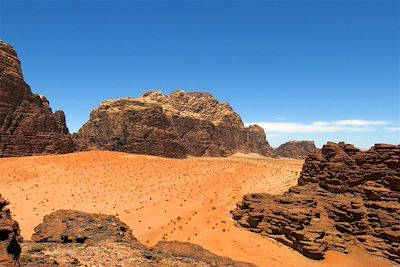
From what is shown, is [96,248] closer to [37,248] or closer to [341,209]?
[37,248]

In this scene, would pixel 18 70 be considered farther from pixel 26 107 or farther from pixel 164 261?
pixel 164 261

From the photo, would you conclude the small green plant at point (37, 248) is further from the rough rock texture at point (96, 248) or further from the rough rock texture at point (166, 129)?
the rough rock texture at point (166, 129)

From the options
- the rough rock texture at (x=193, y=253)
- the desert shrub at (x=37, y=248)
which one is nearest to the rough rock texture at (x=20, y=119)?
the rough rock texture at (x=193, y=253)

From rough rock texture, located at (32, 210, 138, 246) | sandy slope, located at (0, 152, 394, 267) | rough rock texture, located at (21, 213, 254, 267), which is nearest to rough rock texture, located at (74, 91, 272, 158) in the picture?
sandy slope, located at (0, 152, 394, 267)

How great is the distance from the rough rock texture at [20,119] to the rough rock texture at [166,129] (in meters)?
13.2

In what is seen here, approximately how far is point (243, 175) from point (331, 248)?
73.6 feet

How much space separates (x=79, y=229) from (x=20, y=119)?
41175 millimetres

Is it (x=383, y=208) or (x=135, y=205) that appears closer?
(x=383, y=208)

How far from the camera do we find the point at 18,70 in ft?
184

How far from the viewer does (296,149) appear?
154875mm

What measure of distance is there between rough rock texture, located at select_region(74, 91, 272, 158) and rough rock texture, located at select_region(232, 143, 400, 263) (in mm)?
48705

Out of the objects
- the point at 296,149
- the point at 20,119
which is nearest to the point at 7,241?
the point at 20,119

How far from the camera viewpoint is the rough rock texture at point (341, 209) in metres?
23.7

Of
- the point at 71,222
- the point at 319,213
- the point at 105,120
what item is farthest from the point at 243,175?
the point at 105,120
